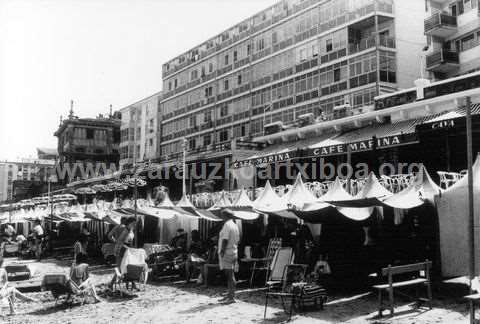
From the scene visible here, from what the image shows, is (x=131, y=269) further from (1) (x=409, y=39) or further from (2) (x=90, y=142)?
(2) (x=90, y=142)

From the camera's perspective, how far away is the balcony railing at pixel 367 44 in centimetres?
3500

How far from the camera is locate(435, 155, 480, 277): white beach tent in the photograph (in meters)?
11.4

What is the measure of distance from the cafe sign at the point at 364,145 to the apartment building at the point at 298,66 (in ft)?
Answer: 25.9

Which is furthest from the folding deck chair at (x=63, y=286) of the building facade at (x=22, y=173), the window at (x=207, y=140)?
the building facade at (x=22, y=173)

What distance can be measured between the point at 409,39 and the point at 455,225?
27.9 m

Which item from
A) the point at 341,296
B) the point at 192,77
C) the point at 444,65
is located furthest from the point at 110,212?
the point at 192,77

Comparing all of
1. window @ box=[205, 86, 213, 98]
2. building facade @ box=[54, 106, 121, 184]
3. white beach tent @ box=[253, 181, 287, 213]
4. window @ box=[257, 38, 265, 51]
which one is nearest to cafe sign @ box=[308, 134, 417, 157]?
white beach tent @ box=[253, 181, 287, 213]

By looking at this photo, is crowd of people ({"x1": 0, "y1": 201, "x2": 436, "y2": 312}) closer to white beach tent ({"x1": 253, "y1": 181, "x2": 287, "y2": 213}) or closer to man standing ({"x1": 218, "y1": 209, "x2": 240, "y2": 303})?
man standing ({"x1": 218, "y1": 209, "x2": 240, "y2": 303})

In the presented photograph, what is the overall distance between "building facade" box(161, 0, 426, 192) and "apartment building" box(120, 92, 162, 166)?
9.97 m

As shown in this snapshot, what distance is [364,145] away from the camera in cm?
2466

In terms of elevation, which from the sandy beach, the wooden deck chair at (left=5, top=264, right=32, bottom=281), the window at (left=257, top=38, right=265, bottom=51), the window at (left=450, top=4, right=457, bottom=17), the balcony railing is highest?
the window at (left=257, top=38, right=265, bottom=51)

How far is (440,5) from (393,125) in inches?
453

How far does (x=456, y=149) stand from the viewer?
81.1 ft

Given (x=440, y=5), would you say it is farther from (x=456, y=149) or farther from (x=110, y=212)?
(x=110, y=212)
